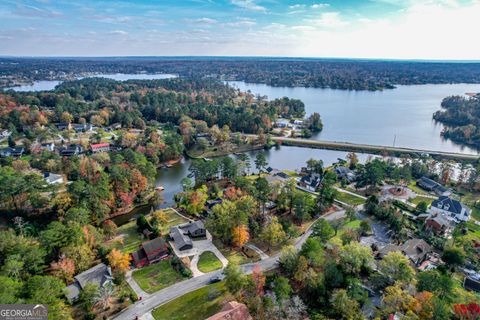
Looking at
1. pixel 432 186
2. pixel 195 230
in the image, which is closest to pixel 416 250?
pixel 432 186

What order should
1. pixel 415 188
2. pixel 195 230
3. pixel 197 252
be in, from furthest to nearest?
pixel 415 188 → pixel 195 230 → pixel 197 252

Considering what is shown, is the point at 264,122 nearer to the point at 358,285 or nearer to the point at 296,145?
the point at 296,145

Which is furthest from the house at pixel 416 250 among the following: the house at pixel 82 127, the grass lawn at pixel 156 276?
the house at pixel 82 127

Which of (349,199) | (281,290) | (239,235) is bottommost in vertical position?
(349,199)

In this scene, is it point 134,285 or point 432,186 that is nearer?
point 134,285

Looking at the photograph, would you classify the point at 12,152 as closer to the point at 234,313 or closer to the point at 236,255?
the point at 236,255

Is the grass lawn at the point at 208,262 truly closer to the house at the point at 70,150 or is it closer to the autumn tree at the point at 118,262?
the autumn tree at the point at 118,262

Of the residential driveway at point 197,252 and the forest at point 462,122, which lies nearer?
the residential driveway at point 197,252
